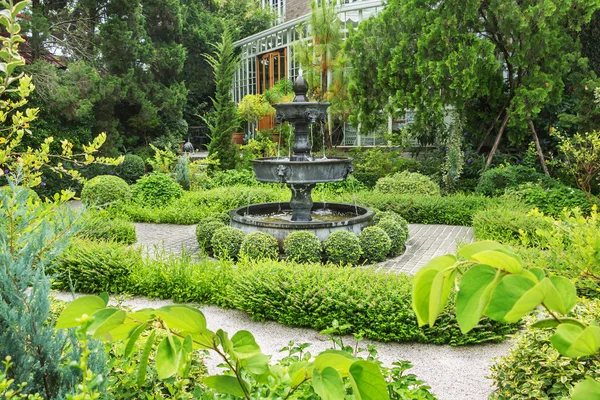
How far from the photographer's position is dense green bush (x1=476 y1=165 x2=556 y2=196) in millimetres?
11586

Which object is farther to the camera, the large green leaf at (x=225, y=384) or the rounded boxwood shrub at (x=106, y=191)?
the rounded boxwood shrub at (x=106, y=191)

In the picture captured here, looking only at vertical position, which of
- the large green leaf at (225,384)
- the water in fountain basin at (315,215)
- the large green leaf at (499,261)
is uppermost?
the large green leaf at (499,261)

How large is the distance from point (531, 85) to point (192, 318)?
12.5 m

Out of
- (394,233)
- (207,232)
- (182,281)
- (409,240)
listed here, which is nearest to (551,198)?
(409,240)

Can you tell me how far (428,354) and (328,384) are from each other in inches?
159

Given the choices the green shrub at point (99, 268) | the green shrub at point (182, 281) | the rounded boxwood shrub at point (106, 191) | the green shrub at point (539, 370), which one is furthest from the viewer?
the rounded boxwood shrub at point (106, 191)

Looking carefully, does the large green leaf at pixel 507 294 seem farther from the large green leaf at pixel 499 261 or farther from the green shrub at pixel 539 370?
the green shrub at pixel 539 370

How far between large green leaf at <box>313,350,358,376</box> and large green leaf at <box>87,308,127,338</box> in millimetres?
356

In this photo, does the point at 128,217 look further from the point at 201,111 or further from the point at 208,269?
the point at 201,111

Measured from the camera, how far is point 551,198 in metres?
10.4

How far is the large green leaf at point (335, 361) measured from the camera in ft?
2.89

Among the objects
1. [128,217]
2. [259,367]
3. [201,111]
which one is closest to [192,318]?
[259,367]

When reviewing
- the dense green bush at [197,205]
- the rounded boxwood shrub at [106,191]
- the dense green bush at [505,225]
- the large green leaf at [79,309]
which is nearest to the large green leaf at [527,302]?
the large green leaf at [79,309]

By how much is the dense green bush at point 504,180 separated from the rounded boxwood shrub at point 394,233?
4.45 meters
